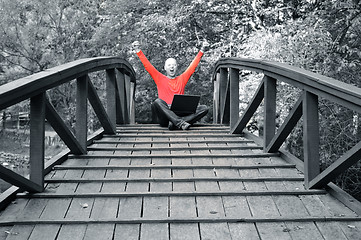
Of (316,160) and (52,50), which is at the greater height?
(52,50)

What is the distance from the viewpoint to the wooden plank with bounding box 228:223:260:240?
8.57 feet

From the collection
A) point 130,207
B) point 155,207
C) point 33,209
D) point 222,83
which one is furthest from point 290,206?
point 222,83

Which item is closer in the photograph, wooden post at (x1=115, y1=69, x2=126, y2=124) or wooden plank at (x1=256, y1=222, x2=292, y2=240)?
wooden plank at (x1=256, y1=222, x2=292, y2=240)

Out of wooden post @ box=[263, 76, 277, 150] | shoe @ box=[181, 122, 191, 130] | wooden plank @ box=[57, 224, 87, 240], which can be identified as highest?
wooden post @ box=[263, 76, 277, 150]

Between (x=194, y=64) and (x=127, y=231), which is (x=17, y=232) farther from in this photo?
(x=194, y=64)

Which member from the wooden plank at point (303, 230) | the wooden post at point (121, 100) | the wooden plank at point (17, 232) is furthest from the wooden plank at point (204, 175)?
the wooden post at point (121, 100)

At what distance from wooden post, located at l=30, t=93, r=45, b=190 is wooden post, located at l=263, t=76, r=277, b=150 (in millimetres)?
2179

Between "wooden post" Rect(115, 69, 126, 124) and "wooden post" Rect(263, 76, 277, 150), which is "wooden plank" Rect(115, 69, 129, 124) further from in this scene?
"wooden post" Rect(263, 76, 277, 150)

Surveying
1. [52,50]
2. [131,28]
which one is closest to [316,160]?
[131,28]

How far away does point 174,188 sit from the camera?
3.34m

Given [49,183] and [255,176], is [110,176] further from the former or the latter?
[255,176]

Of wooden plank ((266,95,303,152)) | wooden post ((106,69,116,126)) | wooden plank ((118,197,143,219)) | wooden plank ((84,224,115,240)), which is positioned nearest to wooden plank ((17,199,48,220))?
wooden plank ((84,224,115,240))

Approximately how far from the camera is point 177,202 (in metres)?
3.08

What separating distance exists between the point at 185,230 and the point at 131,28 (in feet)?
36.5
